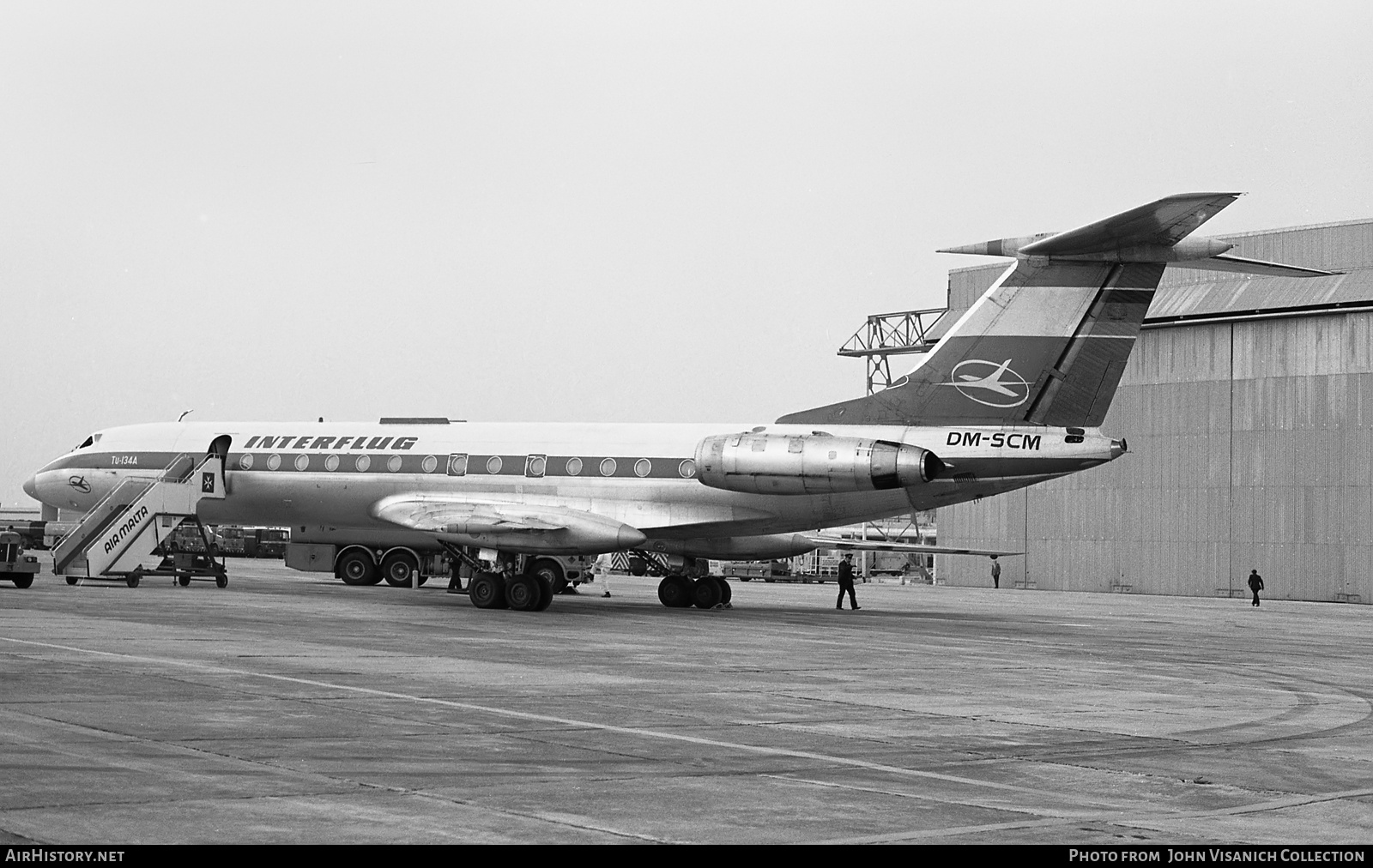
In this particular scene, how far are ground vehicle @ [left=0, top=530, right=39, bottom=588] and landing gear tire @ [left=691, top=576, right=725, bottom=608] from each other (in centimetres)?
1287

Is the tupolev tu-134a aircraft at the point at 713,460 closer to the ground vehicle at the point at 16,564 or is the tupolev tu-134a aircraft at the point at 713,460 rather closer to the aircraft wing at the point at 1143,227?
the aircraft wing at the point at 1143,227

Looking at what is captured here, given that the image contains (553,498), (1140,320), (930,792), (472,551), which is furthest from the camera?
(472,551)

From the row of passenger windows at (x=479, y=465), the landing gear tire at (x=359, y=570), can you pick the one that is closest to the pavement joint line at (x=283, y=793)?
the row of passenger windows at (x=479, y=465)

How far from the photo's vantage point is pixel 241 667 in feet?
46.0

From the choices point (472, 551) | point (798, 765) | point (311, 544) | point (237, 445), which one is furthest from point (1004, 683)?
point (311, 544)

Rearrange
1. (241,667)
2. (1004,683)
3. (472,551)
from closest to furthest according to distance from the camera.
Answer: (241,667)
(1004,683)
(472,551)

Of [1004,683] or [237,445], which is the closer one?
[1004,683]

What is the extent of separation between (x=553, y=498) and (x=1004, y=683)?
1338 centimetres

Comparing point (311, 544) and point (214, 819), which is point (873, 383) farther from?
point (214, 819)

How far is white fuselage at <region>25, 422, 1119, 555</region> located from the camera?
23938mm

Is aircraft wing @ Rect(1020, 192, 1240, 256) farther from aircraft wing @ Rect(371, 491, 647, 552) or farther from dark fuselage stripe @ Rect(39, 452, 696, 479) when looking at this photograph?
aircraft wing @ Rect(371, 491, 647, 552)

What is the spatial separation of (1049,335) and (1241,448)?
96.5 feet

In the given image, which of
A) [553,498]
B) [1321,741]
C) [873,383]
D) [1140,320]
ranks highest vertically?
[873,383]

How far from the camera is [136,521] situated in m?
30.1
